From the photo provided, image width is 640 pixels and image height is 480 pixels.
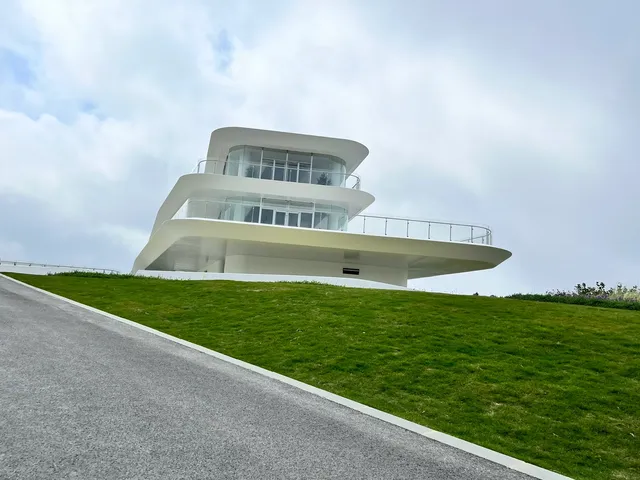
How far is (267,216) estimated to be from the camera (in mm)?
30953

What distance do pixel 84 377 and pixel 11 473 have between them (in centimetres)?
327

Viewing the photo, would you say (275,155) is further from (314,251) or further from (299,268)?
(299,268)

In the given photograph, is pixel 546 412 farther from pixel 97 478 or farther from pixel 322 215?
pixel 322 215

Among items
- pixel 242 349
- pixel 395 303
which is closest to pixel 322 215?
pixel 395 303

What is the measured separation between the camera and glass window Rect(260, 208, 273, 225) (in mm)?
30844

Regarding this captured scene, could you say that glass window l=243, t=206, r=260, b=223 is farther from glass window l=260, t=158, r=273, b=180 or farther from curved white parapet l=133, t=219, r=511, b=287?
glass window l=260, t=158, r=273, b=180

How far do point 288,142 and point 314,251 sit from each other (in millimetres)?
6851

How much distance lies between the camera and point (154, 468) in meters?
5.58

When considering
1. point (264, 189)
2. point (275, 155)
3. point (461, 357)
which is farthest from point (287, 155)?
point (461, 357)

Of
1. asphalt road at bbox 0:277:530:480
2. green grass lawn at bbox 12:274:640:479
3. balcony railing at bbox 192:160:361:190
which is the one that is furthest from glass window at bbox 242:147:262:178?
asphalt road at bbox 0:277:530:480

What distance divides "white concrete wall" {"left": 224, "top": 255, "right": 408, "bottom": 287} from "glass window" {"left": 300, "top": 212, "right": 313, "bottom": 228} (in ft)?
11.9

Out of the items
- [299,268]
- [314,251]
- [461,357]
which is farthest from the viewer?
[299,268]

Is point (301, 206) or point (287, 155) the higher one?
point (287, 155)

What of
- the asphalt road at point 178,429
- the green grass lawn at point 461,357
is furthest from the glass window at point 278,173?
the asphalt road at point 178,429
